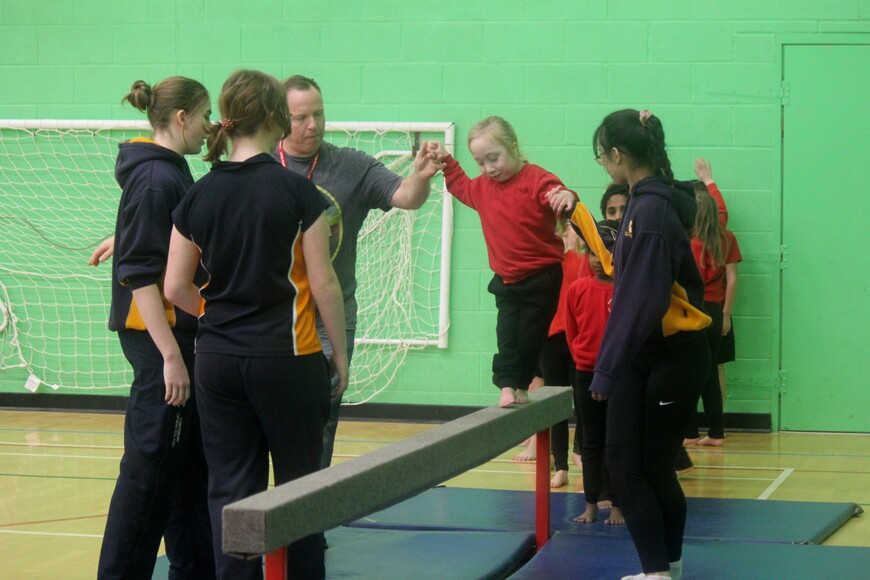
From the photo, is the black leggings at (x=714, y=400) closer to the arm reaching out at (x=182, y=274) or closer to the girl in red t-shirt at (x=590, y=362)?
the girl in red t-shirt at (x=590, y=362)

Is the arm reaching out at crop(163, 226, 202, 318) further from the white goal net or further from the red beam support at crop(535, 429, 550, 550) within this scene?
the white goal net

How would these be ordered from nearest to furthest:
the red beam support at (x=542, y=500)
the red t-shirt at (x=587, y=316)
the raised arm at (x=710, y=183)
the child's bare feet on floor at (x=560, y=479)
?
the red beam support at (x=542, y=500), the red t-shirt at (x=587, y=316), the child's bare feet on floor at (x=560, y=479), the raised arm at (x=710, y=183)

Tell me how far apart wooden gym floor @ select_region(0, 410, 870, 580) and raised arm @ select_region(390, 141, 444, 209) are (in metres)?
1.59

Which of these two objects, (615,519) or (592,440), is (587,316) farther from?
(615,519)

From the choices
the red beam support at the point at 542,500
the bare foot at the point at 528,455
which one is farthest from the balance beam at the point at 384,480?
the bare foot at the point at 528,455

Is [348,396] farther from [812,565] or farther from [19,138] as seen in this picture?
[812,565]

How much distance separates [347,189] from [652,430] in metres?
1.22

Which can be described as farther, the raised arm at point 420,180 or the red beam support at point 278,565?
the raised arm at point 420,180

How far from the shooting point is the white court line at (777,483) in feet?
16.7

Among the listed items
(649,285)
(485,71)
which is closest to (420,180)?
(649,285)

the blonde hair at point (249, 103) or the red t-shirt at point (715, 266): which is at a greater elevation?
the blonde hair at point (249, 103)

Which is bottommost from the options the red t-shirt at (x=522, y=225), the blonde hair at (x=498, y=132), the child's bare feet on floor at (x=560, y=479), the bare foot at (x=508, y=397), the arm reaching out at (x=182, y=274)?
the child's bare feet on floor at (x=560, y=479)

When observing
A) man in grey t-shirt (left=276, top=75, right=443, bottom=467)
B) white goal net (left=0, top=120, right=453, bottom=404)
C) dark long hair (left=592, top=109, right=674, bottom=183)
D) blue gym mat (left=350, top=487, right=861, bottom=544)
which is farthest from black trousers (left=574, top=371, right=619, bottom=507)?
white goal net (left=0, top=120, right=453, bottom=404)

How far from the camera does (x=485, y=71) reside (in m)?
7.11
